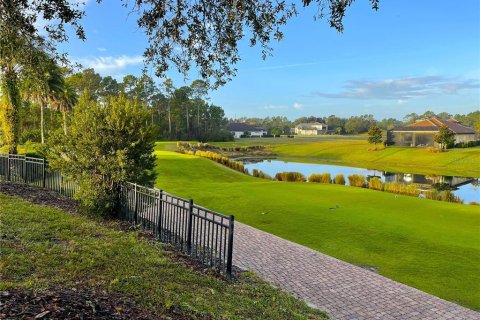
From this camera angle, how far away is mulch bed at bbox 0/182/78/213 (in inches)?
451

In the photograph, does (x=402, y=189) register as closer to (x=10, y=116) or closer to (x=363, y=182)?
(x=363, y=182)

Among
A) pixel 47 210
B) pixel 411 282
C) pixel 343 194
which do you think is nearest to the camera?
pixel 411 282

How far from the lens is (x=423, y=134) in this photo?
6669 centimetres

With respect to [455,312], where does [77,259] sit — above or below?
above

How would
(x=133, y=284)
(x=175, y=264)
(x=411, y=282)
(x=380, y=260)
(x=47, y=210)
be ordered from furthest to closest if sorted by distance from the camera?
(x=47, y=210) < (x=380, y=260) < (x=411, y=282) < (x=175, y=264) < (x=133, y=284)

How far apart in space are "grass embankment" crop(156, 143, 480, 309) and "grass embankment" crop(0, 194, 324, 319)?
3.67m

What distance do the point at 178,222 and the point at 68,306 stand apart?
4.42 meters

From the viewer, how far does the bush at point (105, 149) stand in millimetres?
Answer: 10359

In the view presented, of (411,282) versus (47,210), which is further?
(47,210)

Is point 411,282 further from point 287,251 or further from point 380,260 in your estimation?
point 287,251

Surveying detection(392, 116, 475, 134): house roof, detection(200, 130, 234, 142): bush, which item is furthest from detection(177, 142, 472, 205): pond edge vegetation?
detection(200, 130, 234, 142): bush

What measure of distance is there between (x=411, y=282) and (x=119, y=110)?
8.59m

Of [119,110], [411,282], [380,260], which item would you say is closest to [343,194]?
A: [380,260]

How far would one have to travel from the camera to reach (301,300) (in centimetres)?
638
